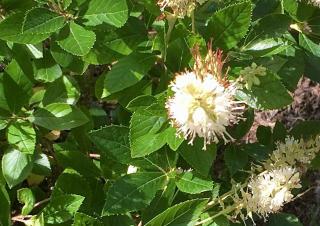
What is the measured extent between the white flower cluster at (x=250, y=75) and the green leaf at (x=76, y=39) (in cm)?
37

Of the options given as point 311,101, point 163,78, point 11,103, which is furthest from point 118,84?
point 311,101

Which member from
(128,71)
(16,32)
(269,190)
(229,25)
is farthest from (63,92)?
(269,190)

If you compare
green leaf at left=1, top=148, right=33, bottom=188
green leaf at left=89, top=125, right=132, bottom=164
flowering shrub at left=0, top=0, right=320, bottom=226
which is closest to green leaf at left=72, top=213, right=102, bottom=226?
flowering shrub at left=0, top=0, right=320, bottom=226

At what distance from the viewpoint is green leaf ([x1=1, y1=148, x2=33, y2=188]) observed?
167 cm

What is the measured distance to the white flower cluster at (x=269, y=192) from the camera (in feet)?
4.59

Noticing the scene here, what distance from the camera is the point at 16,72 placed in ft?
5.33

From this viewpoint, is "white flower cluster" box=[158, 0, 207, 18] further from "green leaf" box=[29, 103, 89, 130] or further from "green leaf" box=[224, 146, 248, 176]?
"green leaf" box=[224, 146, 248, 176]

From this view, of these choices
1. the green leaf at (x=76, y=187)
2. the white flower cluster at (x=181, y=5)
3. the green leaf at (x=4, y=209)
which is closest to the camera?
the white flower cluster at (x=181, y=5)

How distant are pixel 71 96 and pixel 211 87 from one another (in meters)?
0.77

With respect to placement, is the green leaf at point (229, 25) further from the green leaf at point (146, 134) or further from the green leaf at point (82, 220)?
the green leaf at point (82, 220)

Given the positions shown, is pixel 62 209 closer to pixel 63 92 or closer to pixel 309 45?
pixel 63 92

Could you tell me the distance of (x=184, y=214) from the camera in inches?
56.7

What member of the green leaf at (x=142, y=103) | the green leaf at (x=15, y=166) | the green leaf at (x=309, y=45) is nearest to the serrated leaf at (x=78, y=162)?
the green leaf at (x=15, y=166)

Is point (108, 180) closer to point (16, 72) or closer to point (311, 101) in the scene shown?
point (16, 72)
